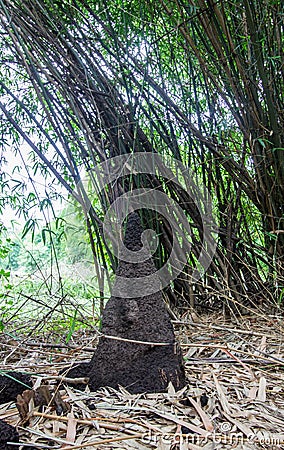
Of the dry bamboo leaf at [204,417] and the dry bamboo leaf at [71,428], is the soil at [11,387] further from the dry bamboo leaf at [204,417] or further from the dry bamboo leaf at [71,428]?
the dry bamboo leaf at [204,417]

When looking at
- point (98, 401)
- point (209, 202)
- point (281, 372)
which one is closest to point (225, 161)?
point (209, 202)

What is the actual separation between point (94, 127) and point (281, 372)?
1.04m

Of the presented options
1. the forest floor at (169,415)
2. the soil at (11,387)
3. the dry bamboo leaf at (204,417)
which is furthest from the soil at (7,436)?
the dry bamboo leaf at (204,417)

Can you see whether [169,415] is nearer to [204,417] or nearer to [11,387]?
[204,417]

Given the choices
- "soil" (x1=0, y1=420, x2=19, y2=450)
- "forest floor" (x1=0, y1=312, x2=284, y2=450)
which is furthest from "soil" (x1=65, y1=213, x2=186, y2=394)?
"soil" (x1=0, y1=420, x2=19, y2=450)

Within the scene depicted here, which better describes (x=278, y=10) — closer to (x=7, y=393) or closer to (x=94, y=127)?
(x=94, y=127)

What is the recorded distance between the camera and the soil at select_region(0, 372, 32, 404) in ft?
3.32

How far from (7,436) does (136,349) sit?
0.39m

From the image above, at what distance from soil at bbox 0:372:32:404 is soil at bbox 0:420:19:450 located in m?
0.22

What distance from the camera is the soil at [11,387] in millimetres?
1011

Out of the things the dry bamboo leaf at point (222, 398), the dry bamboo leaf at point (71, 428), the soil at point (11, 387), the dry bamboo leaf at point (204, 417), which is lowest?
the dry bamboo leaf at point (222, 398)

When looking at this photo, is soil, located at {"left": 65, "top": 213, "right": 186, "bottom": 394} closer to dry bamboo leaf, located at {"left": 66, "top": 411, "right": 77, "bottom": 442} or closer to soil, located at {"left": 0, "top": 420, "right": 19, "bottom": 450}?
dry bamboo leaf, located at {"left": 66, "top": 411, "right": 77, "bottom": 442}

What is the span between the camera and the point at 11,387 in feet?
3.34

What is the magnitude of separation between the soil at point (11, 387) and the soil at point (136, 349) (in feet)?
0.43
